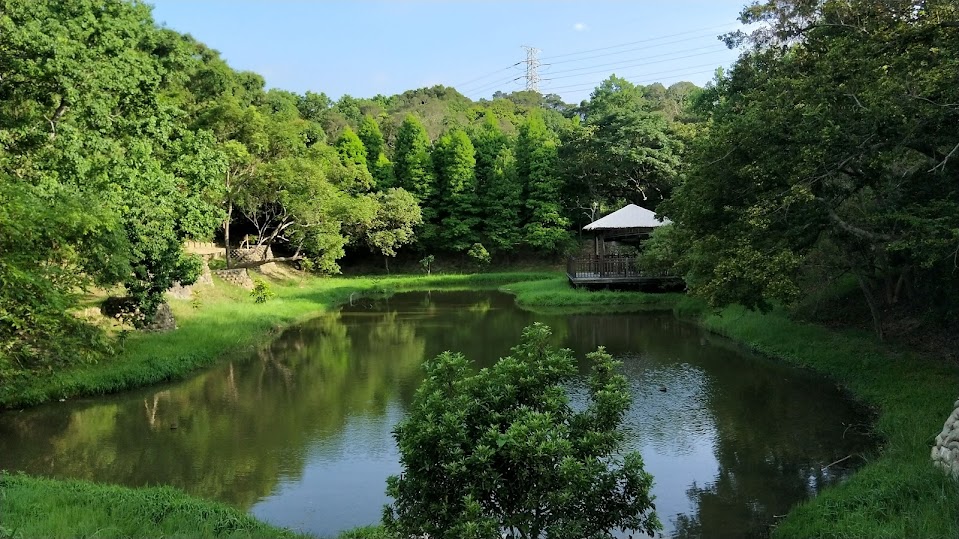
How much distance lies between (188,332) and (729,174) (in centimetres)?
1297

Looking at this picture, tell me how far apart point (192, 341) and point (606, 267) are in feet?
52.9

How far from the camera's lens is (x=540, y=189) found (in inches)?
1559

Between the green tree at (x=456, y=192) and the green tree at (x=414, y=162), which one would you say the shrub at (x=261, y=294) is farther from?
the green tree at (x=414, y=162)

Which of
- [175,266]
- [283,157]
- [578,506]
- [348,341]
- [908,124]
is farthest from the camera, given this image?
[283,157]

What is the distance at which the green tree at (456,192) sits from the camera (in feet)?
131

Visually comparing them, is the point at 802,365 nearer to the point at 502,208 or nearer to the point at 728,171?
→ the point at 728,171

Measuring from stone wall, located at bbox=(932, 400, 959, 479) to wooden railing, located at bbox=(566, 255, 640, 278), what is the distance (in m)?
19.2

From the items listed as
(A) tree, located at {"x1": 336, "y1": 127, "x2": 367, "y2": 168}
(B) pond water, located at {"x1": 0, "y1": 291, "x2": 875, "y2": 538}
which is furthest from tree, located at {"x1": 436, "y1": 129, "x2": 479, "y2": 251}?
(B) pond water, located at {"x1": 0, "y1": 291, "x2": 875, "y2": 538}

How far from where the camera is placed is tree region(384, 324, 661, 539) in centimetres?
452

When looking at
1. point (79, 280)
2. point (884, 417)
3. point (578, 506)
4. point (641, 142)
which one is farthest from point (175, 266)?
point (641, 142)

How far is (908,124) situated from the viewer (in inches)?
334

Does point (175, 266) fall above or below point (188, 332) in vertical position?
above

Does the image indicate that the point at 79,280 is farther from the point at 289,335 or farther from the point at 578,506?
the point at 578,506

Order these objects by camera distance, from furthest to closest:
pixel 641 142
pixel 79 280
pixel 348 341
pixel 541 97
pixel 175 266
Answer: pixel 541 97 < pixel 641 142 < pixel 348 341 < pixel 175 266 < pixel 79 280
